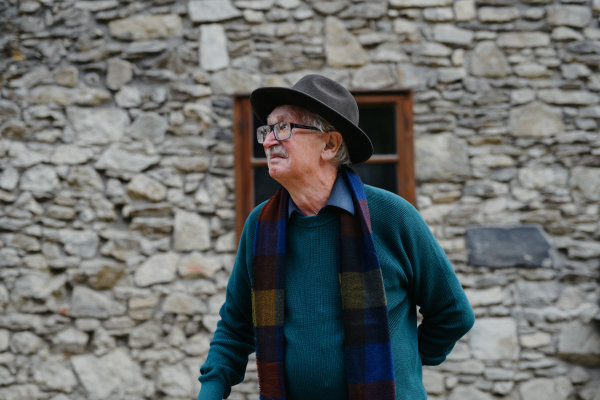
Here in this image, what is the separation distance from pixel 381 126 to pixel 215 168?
122 cm

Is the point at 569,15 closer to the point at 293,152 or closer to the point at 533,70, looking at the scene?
the point at 533,70

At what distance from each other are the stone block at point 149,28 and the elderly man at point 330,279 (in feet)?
6.66

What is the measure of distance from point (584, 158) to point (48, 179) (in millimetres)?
3740

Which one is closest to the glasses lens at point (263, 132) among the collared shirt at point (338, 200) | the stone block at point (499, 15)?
the collared shirt at point (338, 200)

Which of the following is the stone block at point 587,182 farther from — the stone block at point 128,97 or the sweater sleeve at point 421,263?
the stone block at point 128,97

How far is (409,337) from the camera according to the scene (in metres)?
1.44

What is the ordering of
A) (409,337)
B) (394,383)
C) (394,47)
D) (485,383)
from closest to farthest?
(394,383)
(409,337)
(485,383)
(394,47)

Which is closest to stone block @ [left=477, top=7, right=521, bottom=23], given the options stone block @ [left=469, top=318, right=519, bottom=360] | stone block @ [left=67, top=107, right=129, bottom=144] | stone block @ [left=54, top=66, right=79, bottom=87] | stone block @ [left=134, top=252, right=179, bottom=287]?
stone block @ [left=469, top=318, right=519, bottom=360]

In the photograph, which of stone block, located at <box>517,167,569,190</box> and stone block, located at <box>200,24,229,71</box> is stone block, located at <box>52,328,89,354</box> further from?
stone block, located at <box>517,167,569,190</box>

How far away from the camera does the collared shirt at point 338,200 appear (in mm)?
1417

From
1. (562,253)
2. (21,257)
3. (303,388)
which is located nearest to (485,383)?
(562,253)

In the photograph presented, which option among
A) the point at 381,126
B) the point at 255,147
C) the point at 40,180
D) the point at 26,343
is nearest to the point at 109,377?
the point at 26,343

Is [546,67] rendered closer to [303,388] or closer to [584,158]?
[584,158]

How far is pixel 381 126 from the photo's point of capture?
10.6 feet
